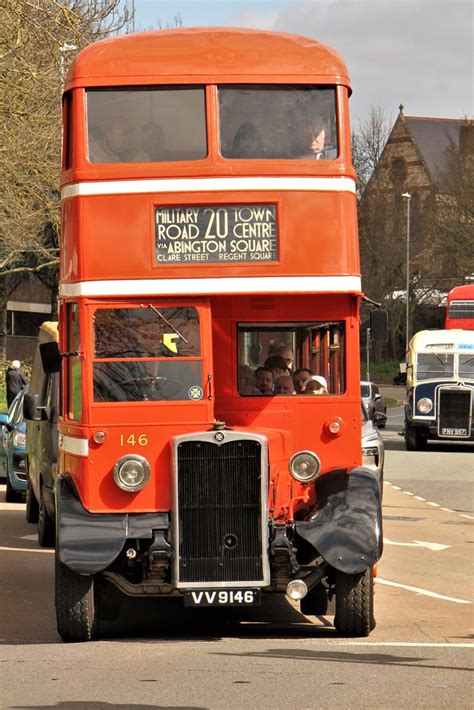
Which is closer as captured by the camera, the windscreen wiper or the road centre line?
the windscreen wiper

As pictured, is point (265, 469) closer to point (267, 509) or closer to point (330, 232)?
point (267, 509)

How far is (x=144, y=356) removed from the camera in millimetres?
10852

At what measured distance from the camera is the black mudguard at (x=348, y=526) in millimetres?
10352

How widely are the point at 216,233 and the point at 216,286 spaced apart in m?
0.40

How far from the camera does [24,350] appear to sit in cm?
6512

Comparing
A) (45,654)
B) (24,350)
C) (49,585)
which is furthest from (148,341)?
(24,350)

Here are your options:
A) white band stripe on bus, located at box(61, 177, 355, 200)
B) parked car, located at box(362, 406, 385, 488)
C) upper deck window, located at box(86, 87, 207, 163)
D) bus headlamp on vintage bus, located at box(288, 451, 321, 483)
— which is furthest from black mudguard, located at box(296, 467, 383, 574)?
parked car, located at box(362, 406, 385, 488)

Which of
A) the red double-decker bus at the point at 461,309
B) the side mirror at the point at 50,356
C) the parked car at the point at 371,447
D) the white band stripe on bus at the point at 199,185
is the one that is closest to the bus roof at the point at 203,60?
the white band stripe on bus at the point at 199,185

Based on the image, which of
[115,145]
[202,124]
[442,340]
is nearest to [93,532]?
[115,145]

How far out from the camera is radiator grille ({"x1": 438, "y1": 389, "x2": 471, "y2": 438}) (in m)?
36.6

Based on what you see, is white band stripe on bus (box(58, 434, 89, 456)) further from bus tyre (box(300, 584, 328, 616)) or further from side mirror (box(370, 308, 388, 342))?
side mirror (box(370, 308, 388, 342))

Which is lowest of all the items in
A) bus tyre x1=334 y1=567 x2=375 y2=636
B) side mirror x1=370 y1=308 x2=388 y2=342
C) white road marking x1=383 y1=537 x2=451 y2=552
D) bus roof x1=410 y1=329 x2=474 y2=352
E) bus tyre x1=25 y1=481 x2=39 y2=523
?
white road marking x1=383 y1=537 x2=451 y2=552

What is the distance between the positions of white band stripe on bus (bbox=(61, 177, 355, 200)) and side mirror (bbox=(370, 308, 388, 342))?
70.8 inches

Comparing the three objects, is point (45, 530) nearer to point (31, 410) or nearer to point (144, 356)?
point (31, 410)
